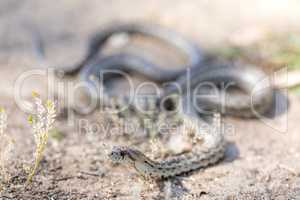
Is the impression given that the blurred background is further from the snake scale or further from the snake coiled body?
the snake coiled body

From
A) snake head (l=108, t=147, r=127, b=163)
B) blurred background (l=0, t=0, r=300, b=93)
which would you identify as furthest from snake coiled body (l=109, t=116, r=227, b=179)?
blurred background (l=0, t=0, r=300, b=93)

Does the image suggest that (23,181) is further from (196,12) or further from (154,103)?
(196,12)

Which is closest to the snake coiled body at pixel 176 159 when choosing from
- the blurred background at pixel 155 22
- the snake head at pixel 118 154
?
the snake head at pixel 118 154

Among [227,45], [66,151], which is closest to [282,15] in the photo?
[227,45]

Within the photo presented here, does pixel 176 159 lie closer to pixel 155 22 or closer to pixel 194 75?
pixel 194 75

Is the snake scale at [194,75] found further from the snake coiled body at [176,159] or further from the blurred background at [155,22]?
the blurred background at [155,22]
